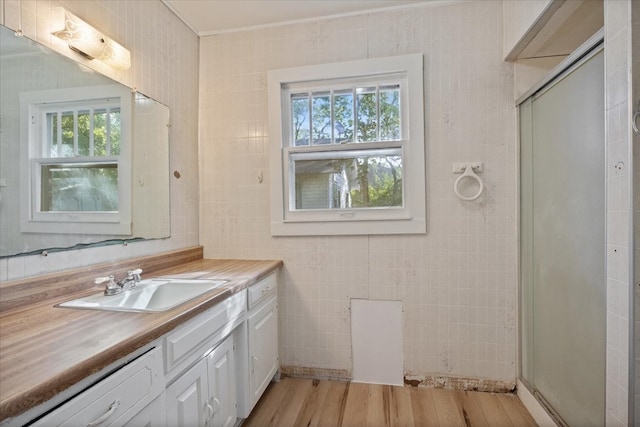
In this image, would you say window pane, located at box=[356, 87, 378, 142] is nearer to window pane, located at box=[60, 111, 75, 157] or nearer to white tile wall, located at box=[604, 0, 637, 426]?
white tile wall, located at box=[604, 0, 637, 426]

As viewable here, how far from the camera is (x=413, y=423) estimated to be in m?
1.65

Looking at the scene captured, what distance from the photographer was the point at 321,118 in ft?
7.03

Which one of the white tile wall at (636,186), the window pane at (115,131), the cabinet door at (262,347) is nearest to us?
the white tile wall at (636,186)

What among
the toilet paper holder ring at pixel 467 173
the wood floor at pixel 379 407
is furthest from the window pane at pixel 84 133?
the toilet paper holder ring at pixel 467 173

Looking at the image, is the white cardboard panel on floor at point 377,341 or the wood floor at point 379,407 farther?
the white cardboard panel on floor at point 377,341

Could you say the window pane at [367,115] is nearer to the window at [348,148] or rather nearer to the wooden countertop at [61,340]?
the window at [348,148]

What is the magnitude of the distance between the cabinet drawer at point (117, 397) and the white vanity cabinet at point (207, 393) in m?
0.14

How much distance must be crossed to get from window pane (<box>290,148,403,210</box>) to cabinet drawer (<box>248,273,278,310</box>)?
0.54 meters

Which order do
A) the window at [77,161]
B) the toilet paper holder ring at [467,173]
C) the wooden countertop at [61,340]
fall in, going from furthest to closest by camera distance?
the toilet paper holder ring at [467,173]
the window at [77,161]
the wooden countertop at [61,340]

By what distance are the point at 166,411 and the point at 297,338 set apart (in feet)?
3.94

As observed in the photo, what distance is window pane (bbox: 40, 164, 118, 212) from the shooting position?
124cm

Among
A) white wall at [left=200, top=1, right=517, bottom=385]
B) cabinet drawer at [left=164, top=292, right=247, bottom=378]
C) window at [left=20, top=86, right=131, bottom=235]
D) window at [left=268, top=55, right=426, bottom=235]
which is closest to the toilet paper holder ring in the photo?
white wall at [left=200, top=1, right=517, bottom=385]

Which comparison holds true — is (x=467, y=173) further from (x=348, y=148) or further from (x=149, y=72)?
(x=149, y=72)

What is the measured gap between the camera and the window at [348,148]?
1.97 meters
